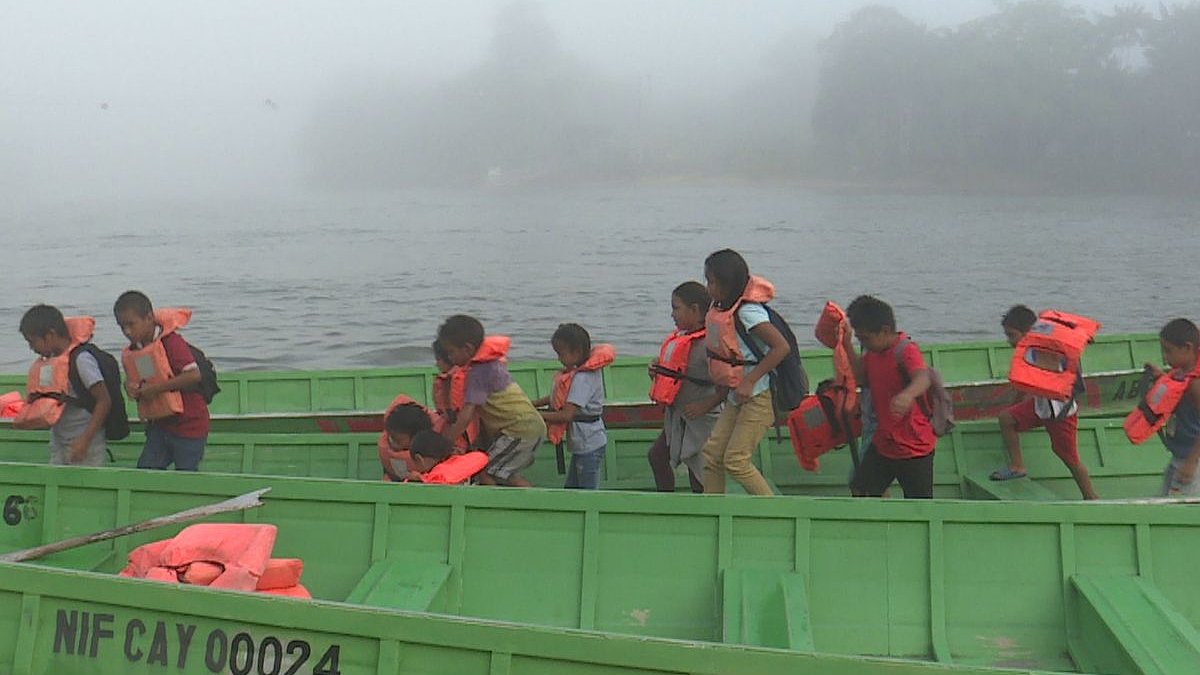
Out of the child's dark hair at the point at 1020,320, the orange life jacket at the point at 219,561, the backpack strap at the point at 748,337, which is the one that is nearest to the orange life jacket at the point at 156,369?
the orange life jacket at the point at 219,561

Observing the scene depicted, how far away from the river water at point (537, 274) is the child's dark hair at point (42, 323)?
49.0 feet

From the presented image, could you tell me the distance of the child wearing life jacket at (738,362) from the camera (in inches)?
225

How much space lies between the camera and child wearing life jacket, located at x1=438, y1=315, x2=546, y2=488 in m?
6.20

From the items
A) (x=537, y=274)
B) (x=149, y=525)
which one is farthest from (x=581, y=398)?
(x=537, y=274)

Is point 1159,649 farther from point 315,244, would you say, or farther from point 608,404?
point 315,244

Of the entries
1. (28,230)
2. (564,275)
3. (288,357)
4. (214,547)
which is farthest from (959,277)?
(28,230)

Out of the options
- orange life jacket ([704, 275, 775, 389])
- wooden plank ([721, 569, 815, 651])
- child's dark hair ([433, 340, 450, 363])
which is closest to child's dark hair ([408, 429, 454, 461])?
child's dark hair ([433, 340, 450, 363])

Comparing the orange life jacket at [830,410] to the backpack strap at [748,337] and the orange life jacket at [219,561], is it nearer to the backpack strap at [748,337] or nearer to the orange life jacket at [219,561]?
the backpack strap at [748,337]

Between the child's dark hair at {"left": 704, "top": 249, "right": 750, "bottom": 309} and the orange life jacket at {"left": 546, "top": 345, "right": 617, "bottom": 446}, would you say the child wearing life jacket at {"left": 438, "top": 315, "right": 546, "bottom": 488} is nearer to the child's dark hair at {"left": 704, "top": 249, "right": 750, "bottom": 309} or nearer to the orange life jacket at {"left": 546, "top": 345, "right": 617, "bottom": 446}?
the orange life jacket at {"left": 546, "top": 345, "right": 617, "bottom": 446}

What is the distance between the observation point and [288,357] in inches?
880

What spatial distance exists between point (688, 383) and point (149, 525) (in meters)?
3.15

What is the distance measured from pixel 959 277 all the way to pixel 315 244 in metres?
32.1

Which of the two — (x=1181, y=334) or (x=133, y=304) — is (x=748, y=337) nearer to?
(x=1181, y=334)

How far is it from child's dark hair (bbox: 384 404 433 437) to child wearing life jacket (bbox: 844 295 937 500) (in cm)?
255
